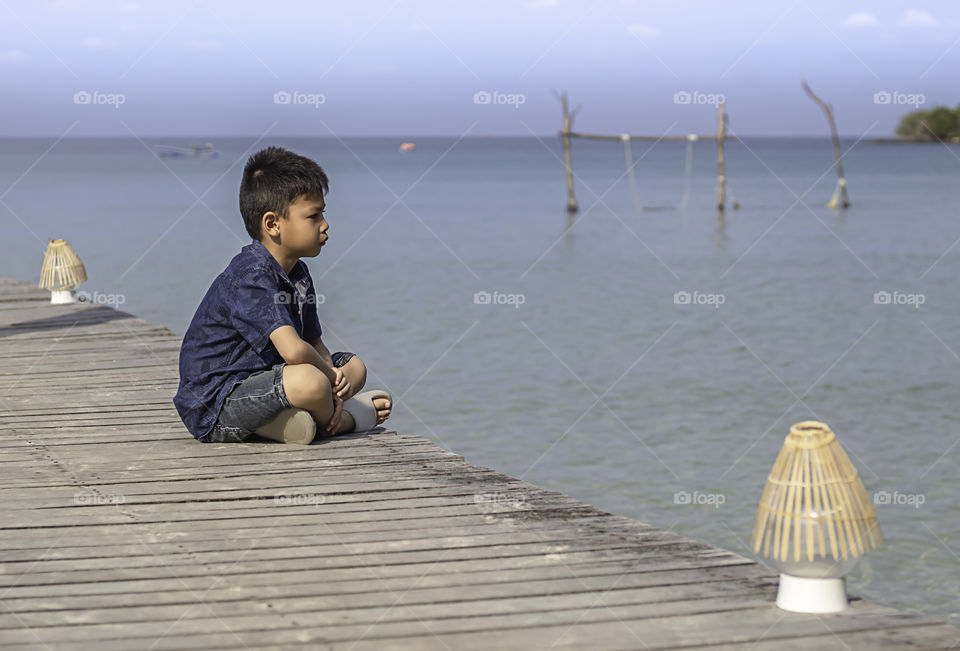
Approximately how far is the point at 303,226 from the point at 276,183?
207mm

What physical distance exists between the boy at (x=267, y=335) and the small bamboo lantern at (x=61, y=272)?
189 inches

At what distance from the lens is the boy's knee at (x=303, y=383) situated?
4.49 metres

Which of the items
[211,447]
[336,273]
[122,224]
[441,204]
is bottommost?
[211,447]

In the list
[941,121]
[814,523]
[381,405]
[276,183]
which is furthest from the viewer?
[941,121]

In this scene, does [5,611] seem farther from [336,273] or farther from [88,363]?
[336,273]

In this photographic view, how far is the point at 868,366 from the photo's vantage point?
11766 millimetres

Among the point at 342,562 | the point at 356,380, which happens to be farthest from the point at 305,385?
the point at 342,562

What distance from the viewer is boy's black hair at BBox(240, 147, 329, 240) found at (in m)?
4.59

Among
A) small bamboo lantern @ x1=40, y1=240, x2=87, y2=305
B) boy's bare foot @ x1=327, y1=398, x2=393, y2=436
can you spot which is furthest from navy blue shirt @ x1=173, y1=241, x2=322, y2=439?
small bamboo lantern @ x1=40, y1=240, x2=87, y2=305

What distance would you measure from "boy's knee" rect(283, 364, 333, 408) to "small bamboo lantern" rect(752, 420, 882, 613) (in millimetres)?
2114

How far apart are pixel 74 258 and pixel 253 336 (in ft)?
17.1

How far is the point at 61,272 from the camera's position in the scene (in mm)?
9117

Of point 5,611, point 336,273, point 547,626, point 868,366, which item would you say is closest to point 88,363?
point 5,611

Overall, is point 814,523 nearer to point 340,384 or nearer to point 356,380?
point 340,384
